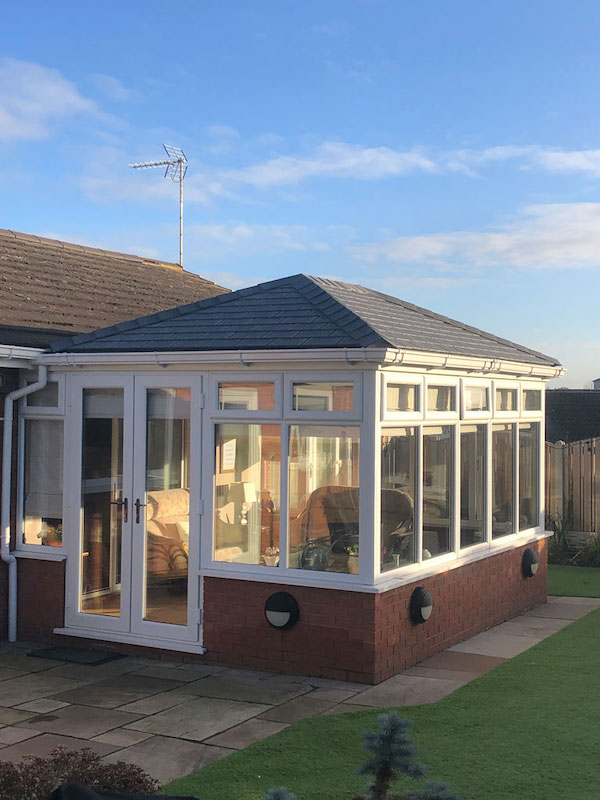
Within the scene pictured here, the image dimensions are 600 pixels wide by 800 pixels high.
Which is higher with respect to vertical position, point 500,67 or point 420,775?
point 500,67

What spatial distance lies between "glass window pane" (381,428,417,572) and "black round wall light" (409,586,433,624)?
0.27 meters

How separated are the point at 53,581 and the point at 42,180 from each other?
10.5 m

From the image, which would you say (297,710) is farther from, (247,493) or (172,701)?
(247,493)

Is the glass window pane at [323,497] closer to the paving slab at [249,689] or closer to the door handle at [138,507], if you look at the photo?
the paving slab at [249,689]

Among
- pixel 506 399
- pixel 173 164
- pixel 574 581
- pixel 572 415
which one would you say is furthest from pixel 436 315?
pixel 572 415

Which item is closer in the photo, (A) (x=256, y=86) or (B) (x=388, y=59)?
Result: (B) (x=388, y=59)

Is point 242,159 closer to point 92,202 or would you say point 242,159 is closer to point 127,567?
point 92,202

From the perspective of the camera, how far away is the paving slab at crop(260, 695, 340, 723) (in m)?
6.34

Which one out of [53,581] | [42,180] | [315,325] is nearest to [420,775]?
[315,325]

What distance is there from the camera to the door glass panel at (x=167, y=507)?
804 centimetres

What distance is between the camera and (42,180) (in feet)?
56.0

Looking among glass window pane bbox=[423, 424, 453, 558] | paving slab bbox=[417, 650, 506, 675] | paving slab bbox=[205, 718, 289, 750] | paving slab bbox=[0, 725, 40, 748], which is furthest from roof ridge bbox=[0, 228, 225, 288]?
paving slab bbox=[205, 718, 289, 750]

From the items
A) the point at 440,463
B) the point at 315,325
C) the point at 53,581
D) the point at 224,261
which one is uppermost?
the point at 224,261

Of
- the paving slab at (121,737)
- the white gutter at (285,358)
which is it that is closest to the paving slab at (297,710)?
the paving slab at (121,737)
